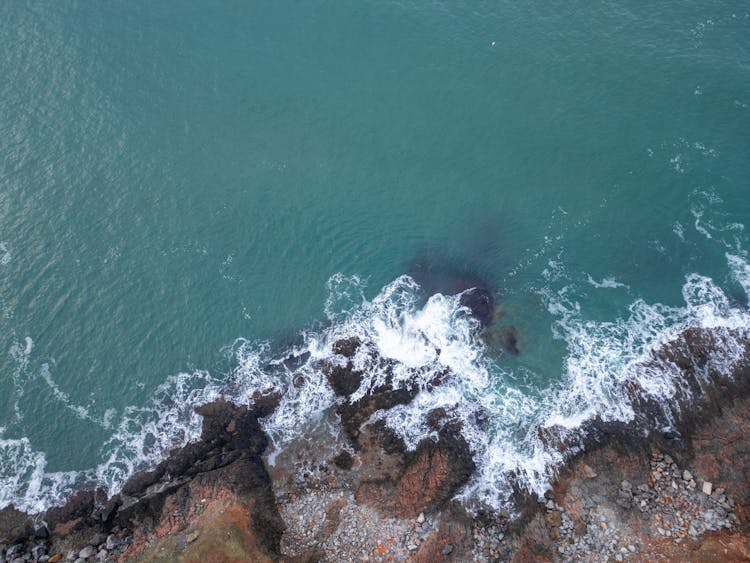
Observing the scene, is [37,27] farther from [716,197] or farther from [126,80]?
[716,197]

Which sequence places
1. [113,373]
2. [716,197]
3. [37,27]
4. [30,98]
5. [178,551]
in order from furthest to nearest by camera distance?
[37,27] < [30,98] < [716,197] < [113,373] < [178,551]

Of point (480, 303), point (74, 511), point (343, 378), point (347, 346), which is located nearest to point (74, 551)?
point (74, 511)

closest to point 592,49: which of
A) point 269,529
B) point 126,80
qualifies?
point 126,80

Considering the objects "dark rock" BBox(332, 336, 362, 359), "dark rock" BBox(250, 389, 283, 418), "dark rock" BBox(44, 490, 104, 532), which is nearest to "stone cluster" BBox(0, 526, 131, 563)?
"dark rock" BBox(44, 490, 104, 532)

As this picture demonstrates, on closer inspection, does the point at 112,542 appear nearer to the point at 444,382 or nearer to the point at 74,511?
the point at 74,511

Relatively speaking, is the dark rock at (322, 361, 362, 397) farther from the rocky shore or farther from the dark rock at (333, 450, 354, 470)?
the dark rock at (333, 450, 354, 470)

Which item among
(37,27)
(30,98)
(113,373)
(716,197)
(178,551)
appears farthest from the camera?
(37,27)
